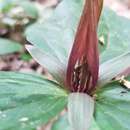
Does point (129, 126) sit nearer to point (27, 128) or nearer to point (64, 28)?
point (27, 128)

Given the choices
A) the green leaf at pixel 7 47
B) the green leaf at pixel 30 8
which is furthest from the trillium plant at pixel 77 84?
the green leaf at pixel 30 8

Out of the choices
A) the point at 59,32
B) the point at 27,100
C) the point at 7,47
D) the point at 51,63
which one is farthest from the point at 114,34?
the point at 7,47

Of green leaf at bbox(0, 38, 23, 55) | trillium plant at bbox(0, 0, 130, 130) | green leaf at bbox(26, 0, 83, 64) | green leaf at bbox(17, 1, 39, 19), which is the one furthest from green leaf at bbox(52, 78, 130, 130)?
green leaf at bbox(17, 1, 39, 19)

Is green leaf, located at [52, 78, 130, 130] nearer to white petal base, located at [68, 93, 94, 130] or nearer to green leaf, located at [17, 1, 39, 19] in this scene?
white petal base, located at [68, 93, 94, 130]

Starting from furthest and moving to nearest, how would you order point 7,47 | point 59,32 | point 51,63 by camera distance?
point 7,47, point 59,32, point 51,63

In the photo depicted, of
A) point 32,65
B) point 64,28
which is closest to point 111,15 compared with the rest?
point 64,28

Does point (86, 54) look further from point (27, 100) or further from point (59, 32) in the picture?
point (59, 32)
